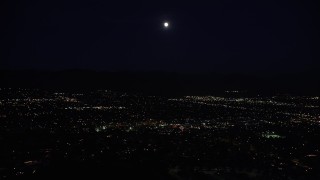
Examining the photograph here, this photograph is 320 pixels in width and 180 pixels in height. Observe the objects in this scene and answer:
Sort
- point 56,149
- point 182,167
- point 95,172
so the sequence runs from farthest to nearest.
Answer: point 56,149 → point 182,167 → point 95,172

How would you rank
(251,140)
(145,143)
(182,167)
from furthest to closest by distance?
(251,140), (145,143), (182,167)

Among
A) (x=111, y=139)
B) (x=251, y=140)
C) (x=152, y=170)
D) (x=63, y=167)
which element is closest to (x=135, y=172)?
(x=152, y=170)

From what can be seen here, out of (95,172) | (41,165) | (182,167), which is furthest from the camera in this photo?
(182,167)

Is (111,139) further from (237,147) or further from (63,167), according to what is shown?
(63,167)

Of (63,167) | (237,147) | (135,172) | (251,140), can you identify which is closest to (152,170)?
(135,172)

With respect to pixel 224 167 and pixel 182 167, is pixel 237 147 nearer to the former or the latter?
pixel 224 167

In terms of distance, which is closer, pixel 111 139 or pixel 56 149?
pixel 56 149

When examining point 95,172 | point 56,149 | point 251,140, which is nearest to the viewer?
point 95,172

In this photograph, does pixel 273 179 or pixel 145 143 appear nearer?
pixel 273 179

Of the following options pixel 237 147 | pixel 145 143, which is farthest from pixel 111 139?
pixel 237 147

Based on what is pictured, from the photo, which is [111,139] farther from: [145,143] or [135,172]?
[135,172]
